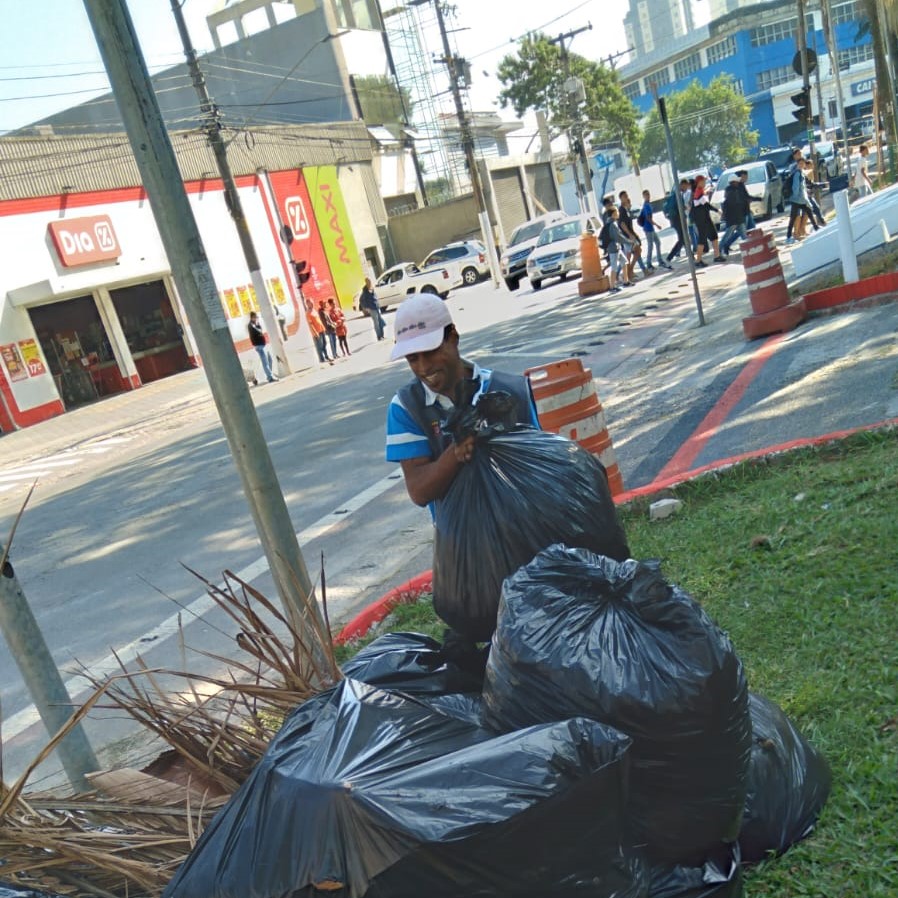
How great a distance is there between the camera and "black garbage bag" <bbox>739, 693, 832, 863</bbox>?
2.05 metres

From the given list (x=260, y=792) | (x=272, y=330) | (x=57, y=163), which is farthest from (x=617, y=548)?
(x=57, y=163)

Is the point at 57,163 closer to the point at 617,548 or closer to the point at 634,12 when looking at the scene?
the point at 617,548

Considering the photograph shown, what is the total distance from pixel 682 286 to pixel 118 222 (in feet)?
54.1

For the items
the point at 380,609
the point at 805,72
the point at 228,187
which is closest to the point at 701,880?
the point at 380,609

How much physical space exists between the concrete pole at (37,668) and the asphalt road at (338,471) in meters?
0.14

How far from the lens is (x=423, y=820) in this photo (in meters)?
1.46

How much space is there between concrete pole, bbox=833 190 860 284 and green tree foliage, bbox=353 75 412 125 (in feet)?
121

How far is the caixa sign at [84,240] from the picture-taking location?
917 inches

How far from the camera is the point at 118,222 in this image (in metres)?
25.2

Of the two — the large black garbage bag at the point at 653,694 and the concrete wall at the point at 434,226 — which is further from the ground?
the concrete wall at the point at 434,226

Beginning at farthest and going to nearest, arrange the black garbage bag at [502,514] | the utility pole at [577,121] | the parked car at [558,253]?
the utility pole at [577,121], the parked car at [558,253], the black garbage bag at [502,514]

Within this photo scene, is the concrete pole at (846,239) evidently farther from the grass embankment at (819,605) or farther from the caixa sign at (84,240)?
the caixa sign at (84,240)

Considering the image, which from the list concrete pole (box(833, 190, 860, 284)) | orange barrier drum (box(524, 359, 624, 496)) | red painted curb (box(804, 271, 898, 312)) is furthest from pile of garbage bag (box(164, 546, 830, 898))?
concrete pole (box(833, 190, 860, 284))

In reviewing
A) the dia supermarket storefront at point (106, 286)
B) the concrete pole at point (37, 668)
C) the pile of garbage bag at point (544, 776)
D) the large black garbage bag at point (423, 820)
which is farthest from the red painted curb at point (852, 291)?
the dia supermarket storefront at point (106, 286)
